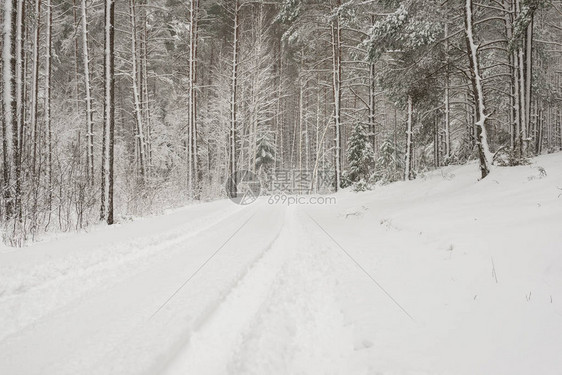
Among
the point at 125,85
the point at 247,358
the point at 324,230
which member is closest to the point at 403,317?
the point at 247,358

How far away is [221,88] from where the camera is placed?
83.1ft

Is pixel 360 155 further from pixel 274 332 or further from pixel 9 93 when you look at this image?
pixel 274 332

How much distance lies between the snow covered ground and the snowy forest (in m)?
3.14

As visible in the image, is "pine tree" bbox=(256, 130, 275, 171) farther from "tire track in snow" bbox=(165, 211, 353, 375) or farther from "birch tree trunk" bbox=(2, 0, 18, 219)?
"tire track in snow" bbox=(165, 211, 353, 375)

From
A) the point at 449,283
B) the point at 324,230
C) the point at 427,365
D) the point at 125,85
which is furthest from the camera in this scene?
the point at 125,85

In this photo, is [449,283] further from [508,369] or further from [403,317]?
[508,369]

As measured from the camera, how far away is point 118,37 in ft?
67.4

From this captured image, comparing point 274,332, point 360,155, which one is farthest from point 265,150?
point 274,332

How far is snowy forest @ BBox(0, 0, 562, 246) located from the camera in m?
7.84

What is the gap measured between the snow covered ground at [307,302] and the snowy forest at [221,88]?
3.14m

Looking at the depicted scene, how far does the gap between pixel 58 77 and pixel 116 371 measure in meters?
30.2

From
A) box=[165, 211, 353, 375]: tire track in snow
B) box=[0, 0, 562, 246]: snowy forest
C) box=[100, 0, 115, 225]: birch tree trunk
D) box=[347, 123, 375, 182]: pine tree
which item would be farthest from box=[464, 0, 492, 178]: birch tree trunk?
box=[347, 123, 375, 182]: pine tree

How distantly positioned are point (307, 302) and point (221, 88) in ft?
81.0

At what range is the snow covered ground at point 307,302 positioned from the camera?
2115mm
